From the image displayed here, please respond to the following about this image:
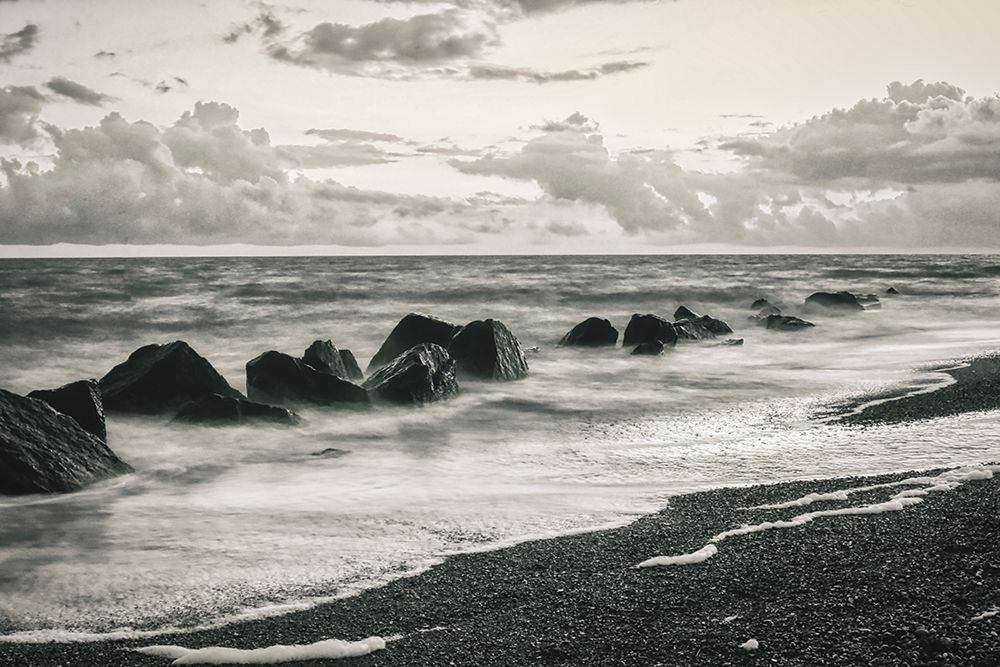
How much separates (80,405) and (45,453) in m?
1.73

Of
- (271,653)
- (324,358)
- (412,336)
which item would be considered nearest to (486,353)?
(412,336)

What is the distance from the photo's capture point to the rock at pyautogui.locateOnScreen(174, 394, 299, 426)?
33.8ft

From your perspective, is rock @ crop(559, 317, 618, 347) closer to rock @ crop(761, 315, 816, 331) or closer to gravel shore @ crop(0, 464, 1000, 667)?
rock @ crop(761, 315, 816, 331)

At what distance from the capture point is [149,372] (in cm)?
1125

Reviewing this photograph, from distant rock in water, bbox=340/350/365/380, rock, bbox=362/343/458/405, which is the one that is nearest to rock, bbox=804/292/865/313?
distant rock in water, bbox=340/350/365/380

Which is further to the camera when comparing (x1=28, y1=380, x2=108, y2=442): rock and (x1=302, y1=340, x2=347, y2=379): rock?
(x1=302, y1=340, x2=347, y2=379): rock

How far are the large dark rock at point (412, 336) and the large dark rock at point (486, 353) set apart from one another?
663 mm

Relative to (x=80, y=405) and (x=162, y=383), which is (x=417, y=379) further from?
A: (x=80, y=405)

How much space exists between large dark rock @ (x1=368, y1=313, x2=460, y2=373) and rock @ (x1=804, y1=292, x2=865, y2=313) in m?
18.9

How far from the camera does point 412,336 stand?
1537 cm

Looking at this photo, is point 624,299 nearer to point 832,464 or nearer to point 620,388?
point 620,388

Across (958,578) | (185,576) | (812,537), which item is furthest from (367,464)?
(958,578)

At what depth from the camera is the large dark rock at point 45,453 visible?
729cm

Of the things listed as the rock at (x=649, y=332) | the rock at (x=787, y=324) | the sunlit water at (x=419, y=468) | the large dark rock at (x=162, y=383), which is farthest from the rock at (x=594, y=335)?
the large dark rock at (x=162, y=383)
